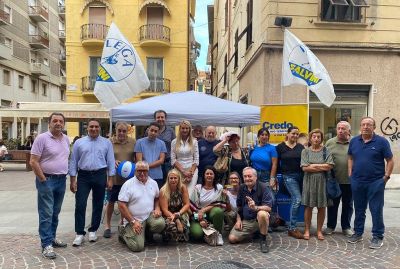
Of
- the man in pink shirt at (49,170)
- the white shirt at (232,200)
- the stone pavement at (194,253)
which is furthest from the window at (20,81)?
the white shirt at (232,200)

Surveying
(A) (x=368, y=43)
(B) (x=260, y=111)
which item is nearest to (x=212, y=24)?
(A) (x=368, y=43)

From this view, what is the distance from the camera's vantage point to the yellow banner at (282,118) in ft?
23.9

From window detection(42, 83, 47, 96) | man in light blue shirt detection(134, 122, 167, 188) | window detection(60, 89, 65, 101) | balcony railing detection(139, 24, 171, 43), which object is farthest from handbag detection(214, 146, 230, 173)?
window detection(60, 89, 65, 101)

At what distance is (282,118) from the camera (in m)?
7.38

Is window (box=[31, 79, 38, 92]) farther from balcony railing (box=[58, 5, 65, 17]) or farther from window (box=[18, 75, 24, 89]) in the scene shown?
balcony railing (box=[58, 5, 65, 17])

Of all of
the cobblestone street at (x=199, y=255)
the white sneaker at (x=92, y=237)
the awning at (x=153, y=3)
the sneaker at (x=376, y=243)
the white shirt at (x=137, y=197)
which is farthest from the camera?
the awning at (x=153, y=3)

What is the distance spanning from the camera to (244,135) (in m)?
14.8

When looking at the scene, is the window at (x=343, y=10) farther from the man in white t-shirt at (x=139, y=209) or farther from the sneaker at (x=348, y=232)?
the man in white t-shirt at (x=139, y=209)

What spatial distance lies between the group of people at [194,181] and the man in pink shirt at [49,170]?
1 centimetres

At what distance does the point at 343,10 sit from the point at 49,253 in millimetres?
10456

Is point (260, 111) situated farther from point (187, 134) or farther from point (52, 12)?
point (52, 12)

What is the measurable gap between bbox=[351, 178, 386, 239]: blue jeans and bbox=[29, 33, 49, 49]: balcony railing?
3701cm

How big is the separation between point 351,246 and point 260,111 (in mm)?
3120

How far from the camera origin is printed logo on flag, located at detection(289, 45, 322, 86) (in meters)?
7.89
